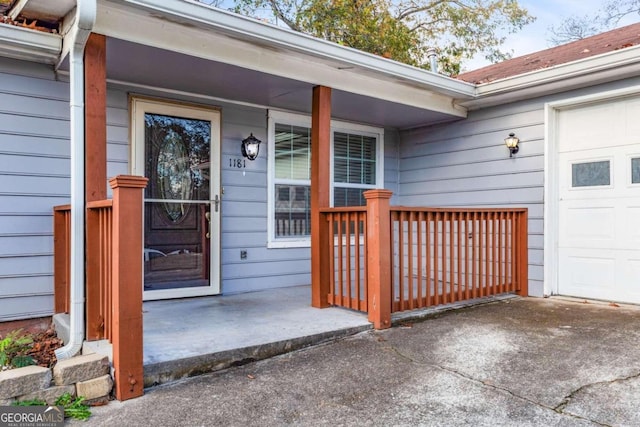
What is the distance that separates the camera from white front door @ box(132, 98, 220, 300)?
4.20 meters

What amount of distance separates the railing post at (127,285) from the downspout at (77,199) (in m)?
0.45

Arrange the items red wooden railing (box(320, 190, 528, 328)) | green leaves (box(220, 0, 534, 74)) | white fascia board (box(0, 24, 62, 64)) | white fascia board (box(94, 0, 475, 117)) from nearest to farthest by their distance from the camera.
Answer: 1. white fascia board (box(94, 0, 475, 117))
2. white fascia board (box(0, 24, 62, 64))
3. red wooden railing (box(320, 190, 528, 328))
4. green leaves (box(220, 0, 534, 74))

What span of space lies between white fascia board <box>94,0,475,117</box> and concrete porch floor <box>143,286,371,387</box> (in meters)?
2.00

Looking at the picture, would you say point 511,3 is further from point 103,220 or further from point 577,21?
point 103,220

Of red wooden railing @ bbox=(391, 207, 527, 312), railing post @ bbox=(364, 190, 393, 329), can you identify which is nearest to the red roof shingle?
red wooden railing @ bbox=(391, 207, 527, 312)

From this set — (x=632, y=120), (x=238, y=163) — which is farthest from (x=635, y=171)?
(x=238, y=163)

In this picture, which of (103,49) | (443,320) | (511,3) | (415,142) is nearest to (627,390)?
(443,320)

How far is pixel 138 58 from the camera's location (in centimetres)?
339

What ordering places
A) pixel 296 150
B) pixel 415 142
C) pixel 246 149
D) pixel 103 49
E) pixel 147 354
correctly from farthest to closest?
pixel 415 142, pixel 296 150, pixel 246 149, pixel 103 49, pixel 147 354

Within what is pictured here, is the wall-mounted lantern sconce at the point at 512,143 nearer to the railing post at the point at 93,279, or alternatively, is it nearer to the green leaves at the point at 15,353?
the railing post at the point at 93,279

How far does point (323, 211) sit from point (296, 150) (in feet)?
4.93

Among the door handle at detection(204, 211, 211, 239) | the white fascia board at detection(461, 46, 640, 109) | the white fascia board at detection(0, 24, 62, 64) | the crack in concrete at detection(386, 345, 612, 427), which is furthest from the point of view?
the door handle at detection(204, 211, 211, 239)

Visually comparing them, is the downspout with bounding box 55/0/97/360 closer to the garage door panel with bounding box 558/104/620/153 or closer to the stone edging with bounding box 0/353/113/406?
the stone edging with bounding box 0/353/113/406

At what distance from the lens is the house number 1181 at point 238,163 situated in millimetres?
4668
